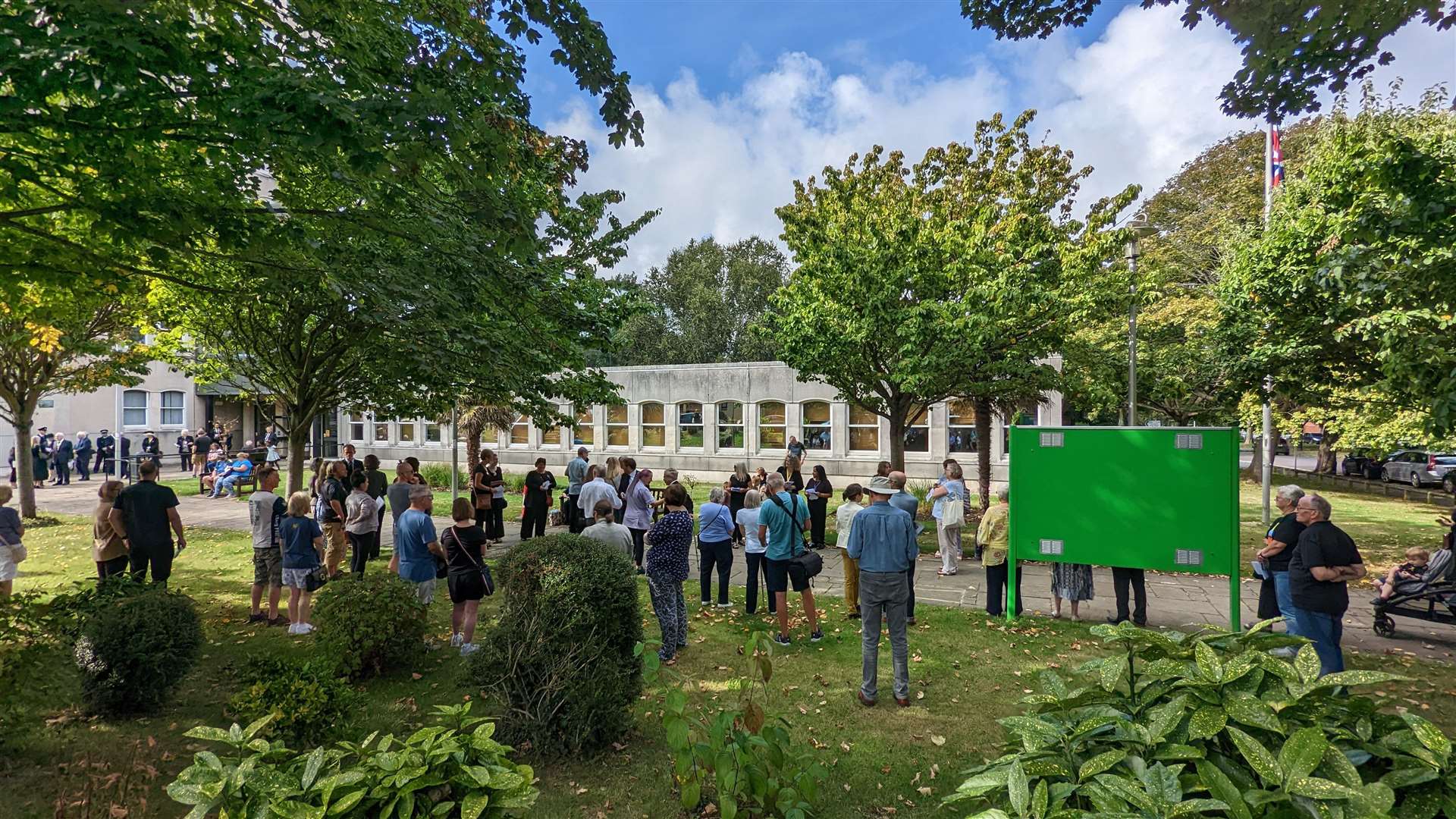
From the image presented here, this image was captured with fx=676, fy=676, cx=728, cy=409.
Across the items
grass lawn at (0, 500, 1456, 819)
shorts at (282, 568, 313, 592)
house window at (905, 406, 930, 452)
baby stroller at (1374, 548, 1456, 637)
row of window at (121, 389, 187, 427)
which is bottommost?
grass lawn at (0, 500, 1456, 819)

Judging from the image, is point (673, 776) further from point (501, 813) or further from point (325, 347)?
point (325, 347)

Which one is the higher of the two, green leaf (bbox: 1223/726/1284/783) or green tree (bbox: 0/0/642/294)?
green tree (bbox: 0/0/642/294)

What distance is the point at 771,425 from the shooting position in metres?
25.3

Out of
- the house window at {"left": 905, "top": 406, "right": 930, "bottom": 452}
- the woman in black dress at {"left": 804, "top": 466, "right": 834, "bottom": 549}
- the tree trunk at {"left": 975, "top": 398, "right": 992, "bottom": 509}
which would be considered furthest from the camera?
the house window at {"left": 905, "top": 406, "right": 930, "bottom": 452}

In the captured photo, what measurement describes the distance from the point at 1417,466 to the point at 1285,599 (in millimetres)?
27972

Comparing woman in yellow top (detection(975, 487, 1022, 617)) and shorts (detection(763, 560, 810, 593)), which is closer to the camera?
shorts (detection(763, 560, 810, 593))

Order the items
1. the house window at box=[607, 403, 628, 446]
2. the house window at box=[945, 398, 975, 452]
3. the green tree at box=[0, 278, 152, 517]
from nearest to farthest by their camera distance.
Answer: the green tree at box=[0, 278, 152, 517] → the house window at box=[945, 398, 975, 452] → the house window at box=[607, 403, 628, 446]

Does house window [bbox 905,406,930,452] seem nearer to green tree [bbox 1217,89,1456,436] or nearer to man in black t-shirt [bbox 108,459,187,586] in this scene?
green tree [bbox 1217,89,1456,436]

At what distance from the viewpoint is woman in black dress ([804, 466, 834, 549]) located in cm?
1236

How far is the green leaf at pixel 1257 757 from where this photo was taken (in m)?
1.92

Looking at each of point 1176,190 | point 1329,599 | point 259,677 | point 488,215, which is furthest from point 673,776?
point 1176,190

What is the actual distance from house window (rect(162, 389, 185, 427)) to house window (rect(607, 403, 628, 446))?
2404 centimetres

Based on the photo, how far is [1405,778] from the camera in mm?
1916

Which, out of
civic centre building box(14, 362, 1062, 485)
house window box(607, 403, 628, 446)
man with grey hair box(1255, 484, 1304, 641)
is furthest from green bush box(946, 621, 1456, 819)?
house window box(607, 403, 628, 446)
